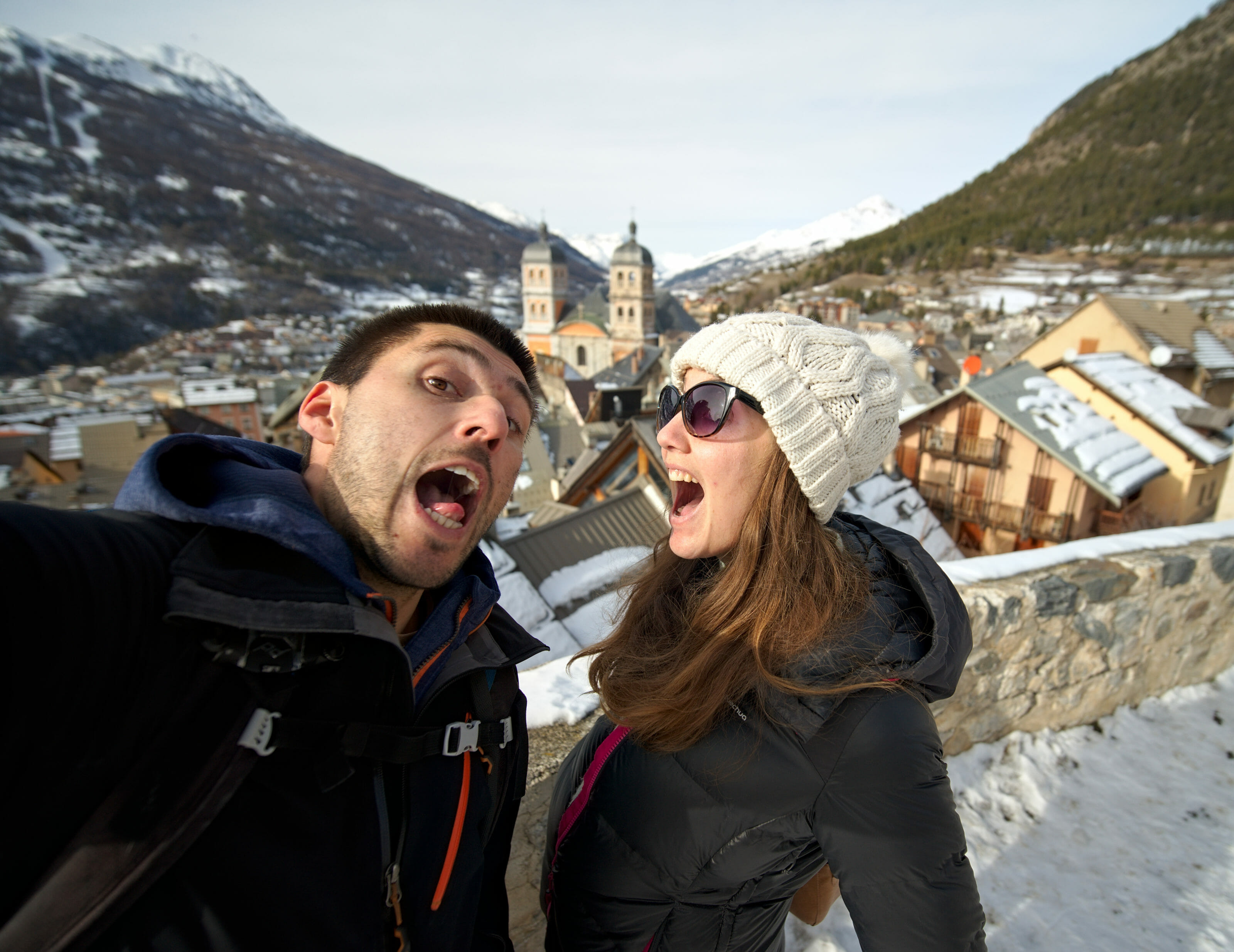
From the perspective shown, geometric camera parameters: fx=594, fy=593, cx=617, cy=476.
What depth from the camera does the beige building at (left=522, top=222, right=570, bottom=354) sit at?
69375mm

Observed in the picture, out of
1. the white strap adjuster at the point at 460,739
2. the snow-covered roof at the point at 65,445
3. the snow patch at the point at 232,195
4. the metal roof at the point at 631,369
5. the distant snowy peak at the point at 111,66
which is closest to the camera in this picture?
the white strap adjuster at the point at 460,739

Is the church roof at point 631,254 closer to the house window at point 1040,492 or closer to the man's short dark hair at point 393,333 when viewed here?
the house window at point 1040,492

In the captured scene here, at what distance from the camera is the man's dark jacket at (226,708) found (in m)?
0.80

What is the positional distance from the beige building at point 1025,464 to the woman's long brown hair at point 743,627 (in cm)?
1224

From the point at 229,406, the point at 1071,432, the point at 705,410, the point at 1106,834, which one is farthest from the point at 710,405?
the point at 229,406

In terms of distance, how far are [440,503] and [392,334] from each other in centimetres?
49

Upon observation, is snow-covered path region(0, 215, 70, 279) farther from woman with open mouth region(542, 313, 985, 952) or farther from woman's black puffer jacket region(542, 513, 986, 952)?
woman's black puffer jacket region(542, 513, 986, 952)

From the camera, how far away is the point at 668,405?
2000 millimetres

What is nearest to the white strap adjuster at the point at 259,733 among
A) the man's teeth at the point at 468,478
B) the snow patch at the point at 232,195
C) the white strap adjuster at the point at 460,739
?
the white strap adjuster at the point at 460,739

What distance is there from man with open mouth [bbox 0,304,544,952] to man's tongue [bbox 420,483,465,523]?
0.5 inches

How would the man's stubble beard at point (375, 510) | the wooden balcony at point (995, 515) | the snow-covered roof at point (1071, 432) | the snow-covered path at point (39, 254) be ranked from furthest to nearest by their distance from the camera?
the snow-covered path at point (39, 254) → the wooden balcony at point (995, 515) → the snow-covered roof at point (1071, 432) → the man's stubble beard at point (375, 510)

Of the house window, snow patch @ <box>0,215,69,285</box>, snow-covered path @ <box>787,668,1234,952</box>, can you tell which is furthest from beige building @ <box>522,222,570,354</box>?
snow patch @ <box>0,215,69,285</box>

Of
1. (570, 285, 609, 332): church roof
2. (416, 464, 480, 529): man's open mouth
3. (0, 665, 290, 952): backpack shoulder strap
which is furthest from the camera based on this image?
(570, 285, 609, 332): church roof

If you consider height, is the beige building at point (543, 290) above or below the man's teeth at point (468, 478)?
above
